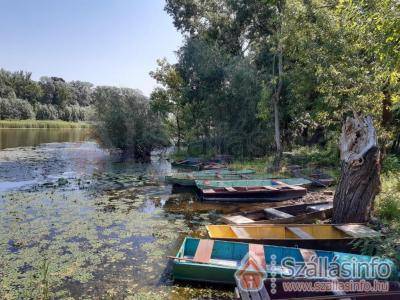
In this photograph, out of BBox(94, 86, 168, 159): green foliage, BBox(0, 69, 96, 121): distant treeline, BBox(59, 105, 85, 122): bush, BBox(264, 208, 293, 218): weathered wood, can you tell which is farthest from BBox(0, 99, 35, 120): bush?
BBox(264, 208, 293, 218): weathered wood

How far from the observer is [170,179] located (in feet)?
49.2

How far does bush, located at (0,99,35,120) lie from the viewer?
63.2m

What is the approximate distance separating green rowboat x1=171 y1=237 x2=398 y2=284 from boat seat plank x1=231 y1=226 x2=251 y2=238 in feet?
1.63

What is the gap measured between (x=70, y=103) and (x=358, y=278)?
93.4m

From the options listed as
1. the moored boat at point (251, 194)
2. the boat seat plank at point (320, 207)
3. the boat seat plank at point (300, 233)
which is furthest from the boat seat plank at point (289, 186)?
the boat seat plank at point (300, 233)

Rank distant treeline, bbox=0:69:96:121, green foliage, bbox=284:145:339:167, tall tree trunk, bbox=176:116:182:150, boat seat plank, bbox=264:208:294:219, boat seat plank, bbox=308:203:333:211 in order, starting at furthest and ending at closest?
distant treeline, bbox=0:69:96:121, tall tree trunk, bbox=176:116:182:150, green foliage, bbox=284:145:339:167, boat seat plank, bbox=308:203:333:211, boat seat plank, bbox=264:208:294:219

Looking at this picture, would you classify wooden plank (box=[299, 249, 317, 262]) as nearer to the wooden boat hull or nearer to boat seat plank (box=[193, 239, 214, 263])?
boat seat plank (box=[193, 239, 214, 263])

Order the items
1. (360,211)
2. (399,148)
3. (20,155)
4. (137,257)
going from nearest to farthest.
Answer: (137,257) < (360,211) < (399,148) < (20,155)

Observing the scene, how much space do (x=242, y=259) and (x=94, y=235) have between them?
4.41m

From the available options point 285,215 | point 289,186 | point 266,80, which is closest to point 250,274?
point 285,215

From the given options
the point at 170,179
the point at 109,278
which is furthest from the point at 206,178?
the point at 109,278

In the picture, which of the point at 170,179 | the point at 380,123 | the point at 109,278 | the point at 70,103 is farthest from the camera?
the point at 70,103

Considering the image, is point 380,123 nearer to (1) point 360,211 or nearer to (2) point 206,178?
(1) point 360,211

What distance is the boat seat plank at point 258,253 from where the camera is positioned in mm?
6026
